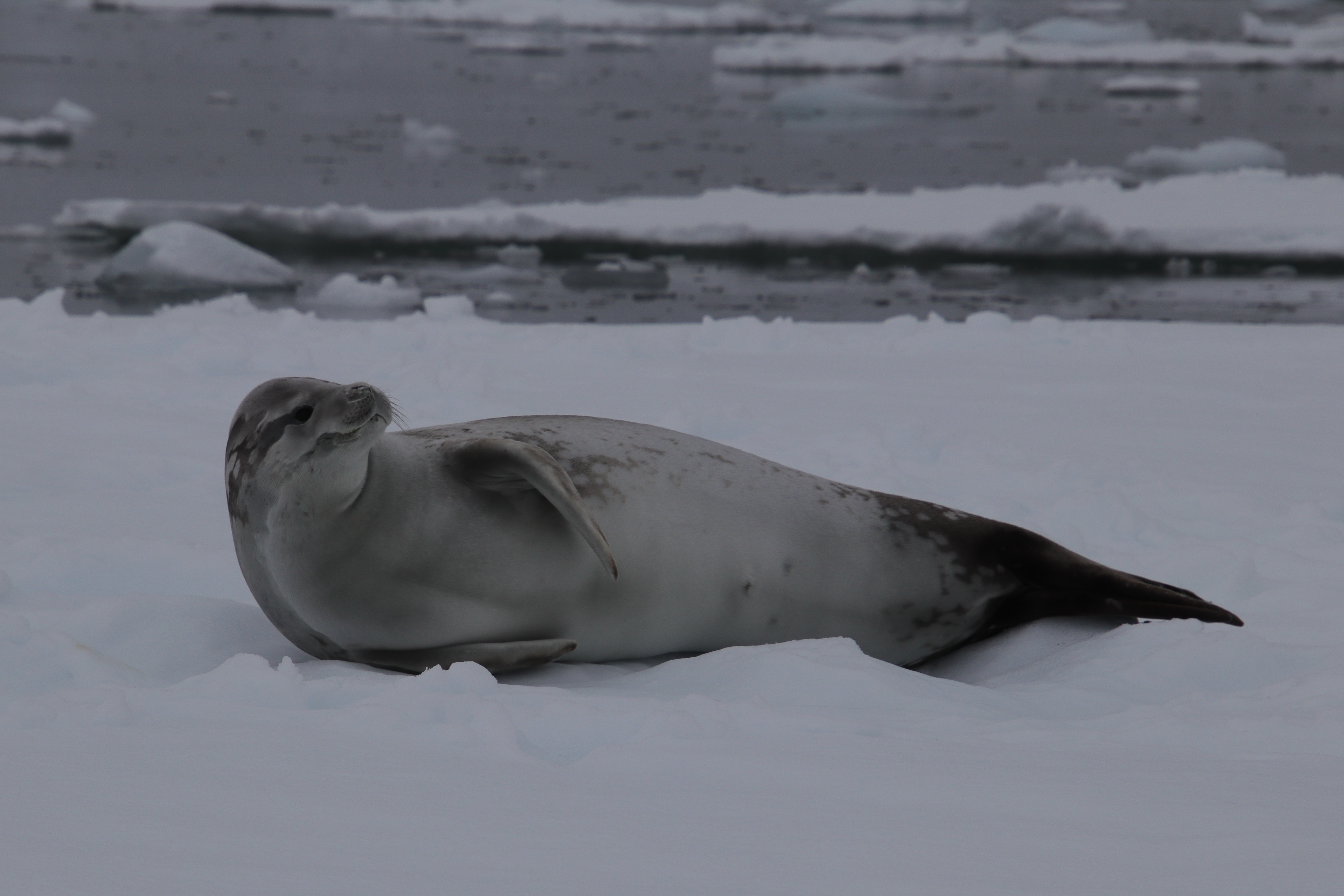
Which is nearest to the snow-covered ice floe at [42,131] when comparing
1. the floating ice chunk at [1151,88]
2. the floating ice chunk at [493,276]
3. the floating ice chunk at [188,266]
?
the floating ice chunk at [188,266]

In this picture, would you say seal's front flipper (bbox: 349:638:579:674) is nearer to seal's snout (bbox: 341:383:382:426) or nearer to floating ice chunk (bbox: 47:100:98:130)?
seal's snout (bbox: 341:383:382:426)

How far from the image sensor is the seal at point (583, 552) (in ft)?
7.52

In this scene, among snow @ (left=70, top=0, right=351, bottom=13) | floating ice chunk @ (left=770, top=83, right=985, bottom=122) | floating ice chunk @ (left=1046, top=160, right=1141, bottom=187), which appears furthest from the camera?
snow @ (left=70, top=0, right=351, bottom=13)

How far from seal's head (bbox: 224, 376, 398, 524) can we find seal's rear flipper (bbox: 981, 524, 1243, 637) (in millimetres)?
1268

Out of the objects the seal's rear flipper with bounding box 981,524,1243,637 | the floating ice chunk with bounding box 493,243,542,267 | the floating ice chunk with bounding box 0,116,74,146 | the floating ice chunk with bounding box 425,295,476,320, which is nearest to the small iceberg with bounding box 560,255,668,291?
the floating ice chunk with bounding box 493,243,542,267

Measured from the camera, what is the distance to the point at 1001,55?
26328mm

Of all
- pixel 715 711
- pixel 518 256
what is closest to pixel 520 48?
pixel 518 256

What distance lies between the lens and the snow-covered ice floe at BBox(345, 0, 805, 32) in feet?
106

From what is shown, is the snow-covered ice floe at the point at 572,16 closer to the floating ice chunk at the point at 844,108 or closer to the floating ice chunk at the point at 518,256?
the floating ice chunk at the point at 844,108

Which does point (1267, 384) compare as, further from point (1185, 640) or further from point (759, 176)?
point (759, 176)

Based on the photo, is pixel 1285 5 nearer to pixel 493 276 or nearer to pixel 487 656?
pixel 493 276

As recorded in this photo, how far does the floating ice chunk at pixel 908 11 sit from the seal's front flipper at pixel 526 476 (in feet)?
112

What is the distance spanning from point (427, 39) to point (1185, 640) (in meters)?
30.9

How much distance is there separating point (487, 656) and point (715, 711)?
1.88 ft
